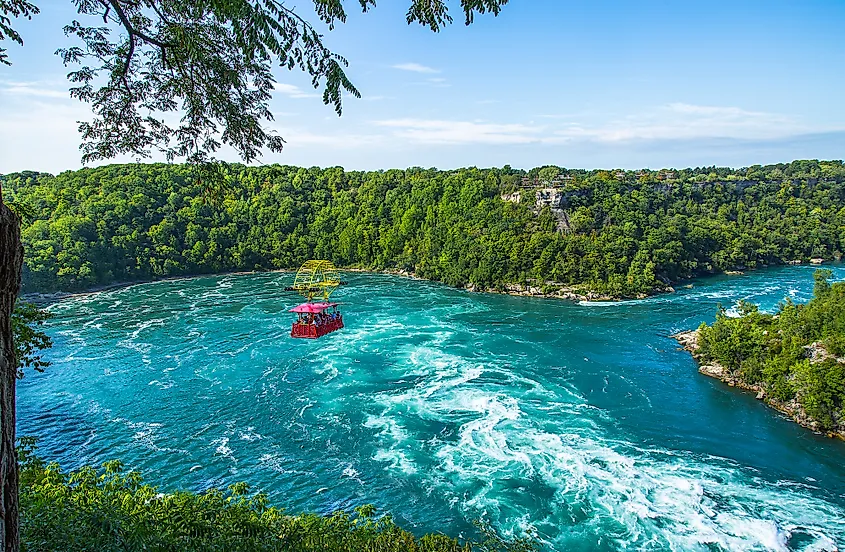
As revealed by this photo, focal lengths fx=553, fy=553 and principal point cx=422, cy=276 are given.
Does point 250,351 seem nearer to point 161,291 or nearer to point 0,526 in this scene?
point 161,291

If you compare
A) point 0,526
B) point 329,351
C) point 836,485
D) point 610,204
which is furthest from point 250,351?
point 610,204


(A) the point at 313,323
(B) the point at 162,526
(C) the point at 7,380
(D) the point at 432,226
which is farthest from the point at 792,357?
(D) the point at 432,226

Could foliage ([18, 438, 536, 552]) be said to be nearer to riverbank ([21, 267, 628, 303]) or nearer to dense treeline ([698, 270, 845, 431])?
dense treeline ([698, 270, 845, 431])

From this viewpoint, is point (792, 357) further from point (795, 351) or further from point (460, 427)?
point (460, 427)

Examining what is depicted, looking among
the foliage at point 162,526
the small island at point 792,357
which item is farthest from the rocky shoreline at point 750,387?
the foliage at point 162,526

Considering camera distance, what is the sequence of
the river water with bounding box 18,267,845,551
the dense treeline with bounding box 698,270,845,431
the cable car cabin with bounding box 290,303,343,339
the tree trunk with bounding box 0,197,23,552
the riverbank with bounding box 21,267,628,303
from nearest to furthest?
the tree trunk with bounding box 0,197,23,552, the river water with bounding box 18,267,845,551, the dense treeline with bounding box 698,270,845,431, the cable car cabin with bounding box 290,303,343,339, the riverbank with bounding box 21,267,628,303

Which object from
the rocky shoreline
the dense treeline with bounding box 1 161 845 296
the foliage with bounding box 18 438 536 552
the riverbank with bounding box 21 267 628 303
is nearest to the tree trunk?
the foliage with bounding box 18 438 536 552
